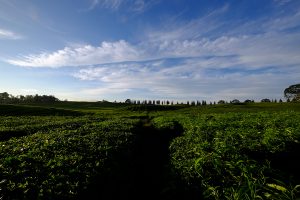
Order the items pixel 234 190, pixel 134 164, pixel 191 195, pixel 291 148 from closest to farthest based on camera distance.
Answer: pixel 234 190 → pixel 191 195 → pixel 291 148 → pixel 134 164

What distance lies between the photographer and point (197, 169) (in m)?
9.98

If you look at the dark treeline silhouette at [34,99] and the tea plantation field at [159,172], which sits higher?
the dark treeline silhouette at [34,99]

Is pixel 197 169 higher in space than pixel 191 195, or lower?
higher

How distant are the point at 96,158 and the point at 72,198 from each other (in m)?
4.43

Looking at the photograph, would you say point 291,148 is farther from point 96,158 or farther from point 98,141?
point 98,141

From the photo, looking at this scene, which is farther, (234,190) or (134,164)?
(134,164)

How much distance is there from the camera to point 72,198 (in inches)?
314

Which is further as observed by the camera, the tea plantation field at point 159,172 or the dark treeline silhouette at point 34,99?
the dark treeline silhouette at point 34,99

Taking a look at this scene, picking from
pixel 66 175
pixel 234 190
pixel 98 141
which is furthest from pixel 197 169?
pixel 98 141

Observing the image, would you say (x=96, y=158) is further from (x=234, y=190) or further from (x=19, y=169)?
(x=234, y=190)

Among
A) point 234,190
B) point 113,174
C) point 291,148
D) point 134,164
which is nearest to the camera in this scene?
point 234,190

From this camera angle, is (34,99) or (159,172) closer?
(159,172)

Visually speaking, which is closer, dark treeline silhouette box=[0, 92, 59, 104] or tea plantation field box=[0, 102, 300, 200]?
tea plantation field box=[0, 102, 300, 200]

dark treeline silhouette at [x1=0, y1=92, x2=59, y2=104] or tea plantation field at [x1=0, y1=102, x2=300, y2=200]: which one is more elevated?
dark treeline silhouette at [x1=0, y1=92, x2=59, y2=104]
